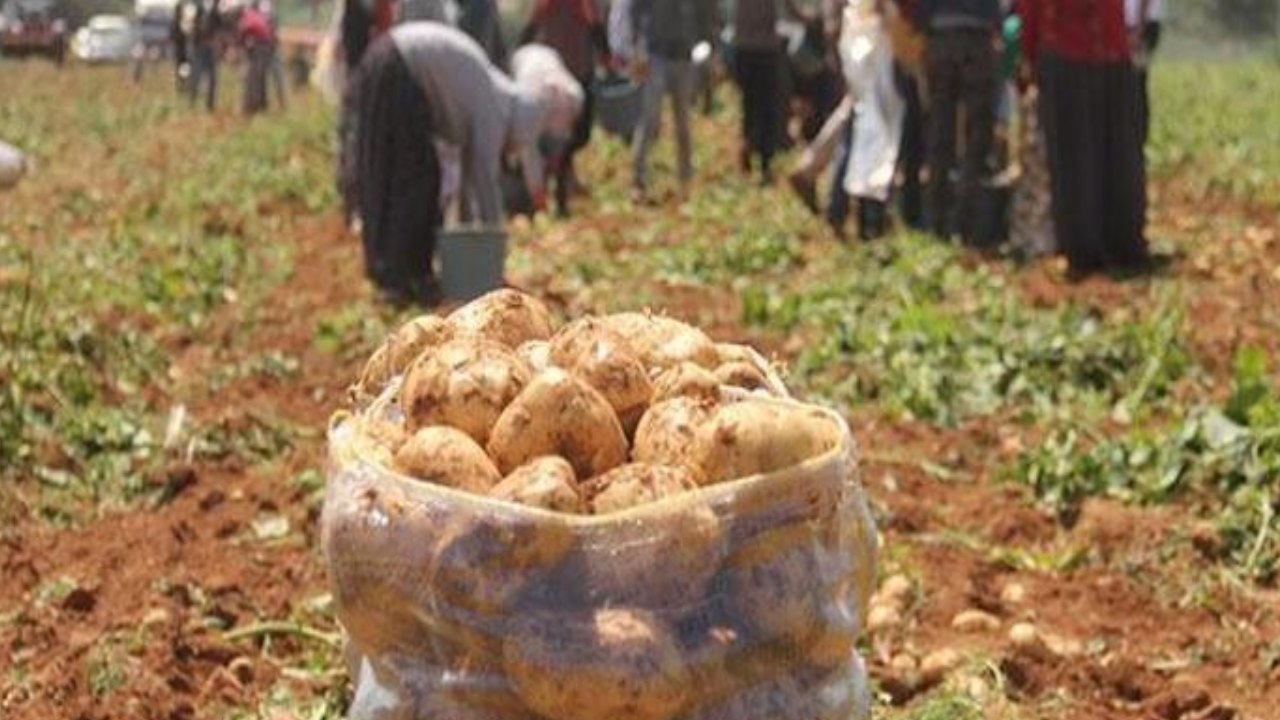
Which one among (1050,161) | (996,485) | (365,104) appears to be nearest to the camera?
(996,485)

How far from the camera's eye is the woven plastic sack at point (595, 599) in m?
2.82

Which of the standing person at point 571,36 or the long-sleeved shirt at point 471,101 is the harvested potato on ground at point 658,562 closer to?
the long-sleeved shirt at point 471,101

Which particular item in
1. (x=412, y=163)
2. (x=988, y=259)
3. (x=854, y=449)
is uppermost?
(x=854, y=449)

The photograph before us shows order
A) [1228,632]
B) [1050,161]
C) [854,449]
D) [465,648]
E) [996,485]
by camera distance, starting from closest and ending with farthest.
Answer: [465,648] < [854,449] < [1228,632] < [996,485] < [1050,161]

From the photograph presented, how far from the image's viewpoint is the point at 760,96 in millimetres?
15586

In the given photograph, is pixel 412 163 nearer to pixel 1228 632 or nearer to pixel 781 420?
pixel 1228 632

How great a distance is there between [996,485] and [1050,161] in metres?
4.08

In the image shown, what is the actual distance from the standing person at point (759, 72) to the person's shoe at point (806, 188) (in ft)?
10.1

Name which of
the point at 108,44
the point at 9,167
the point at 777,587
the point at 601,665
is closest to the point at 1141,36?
the point at 9,167

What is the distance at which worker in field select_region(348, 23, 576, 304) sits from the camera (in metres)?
9.08

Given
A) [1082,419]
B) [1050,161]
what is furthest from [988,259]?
[1082,419]

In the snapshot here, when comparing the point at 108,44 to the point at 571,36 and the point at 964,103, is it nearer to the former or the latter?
the point at 571,36

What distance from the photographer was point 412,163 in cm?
945

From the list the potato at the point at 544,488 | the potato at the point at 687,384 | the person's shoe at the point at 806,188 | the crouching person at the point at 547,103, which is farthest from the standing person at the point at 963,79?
the potato at the point at 544,488
